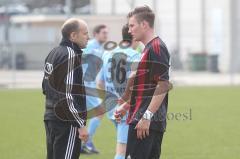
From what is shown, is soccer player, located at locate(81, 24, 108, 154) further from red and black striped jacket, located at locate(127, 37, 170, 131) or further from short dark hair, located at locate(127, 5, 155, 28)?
short dark hair, located at locate(127, 5, 155, 28)

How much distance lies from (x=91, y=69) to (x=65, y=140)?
5520mm

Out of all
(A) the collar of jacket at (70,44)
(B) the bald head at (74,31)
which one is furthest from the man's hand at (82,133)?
(B) the bald head at (74,31)

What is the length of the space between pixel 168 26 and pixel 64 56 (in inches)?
1667

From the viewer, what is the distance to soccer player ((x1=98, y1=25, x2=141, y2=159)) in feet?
31.0

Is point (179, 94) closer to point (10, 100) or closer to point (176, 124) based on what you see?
point (10, 100)

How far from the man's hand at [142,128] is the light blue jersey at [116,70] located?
2.77 metres

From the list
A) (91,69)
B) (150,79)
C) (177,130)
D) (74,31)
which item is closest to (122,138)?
(74,31)

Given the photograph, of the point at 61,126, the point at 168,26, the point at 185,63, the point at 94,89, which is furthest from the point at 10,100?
the point at 168,26

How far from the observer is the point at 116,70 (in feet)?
33.9

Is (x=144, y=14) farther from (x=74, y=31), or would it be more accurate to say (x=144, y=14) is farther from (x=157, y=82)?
(x=74, y=31)

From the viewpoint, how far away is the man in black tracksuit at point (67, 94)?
7.28m

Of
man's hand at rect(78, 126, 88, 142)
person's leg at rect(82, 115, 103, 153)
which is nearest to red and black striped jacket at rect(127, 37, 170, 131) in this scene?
man's hand at rect(78, 126, 88, 142)

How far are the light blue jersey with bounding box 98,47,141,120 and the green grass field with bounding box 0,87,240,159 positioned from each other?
5.15 feet

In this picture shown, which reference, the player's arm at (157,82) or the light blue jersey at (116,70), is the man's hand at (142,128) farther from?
the light blue jersey at (116,70)
